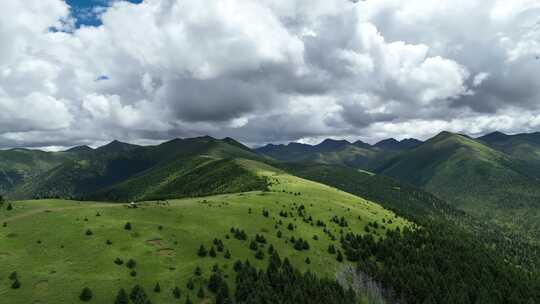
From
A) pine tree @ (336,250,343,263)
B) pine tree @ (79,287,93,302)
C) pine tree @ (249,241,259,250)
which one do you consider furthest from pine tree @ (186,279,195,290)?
pine tree @ (336,250,343,263)

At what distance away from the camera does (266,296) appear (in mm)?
88562

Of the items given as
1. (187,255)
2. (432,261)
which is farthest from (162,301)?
(432,261)

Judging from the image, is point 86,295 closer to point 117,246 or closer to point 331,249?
point 117,246

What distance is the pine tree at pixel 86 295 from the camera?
73.2 metres

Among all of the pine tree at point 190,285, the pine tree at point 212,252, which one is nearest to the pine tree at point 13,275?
the pine tree at point 190,285

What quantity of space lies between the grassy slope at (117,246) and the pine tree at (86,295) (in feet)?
4.22

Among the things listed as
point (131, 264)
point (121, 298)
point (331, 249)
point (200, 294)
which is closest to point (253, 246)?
point (331, 249)

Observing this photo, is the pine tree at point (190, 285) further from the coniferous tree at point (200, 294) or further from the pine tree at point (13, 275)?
the pine tree at point (13, 275)

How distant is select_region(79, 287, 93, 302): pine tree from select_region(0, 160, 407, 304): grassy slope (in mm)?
1286

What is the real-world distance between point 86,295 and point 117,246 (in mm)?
23260

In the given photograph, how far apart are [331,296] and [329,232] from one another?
56.3 m

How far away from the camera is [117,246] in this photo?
316 feet

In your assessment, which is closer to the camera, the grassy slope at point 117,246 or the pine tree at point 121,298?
the pine tree at point 121,298

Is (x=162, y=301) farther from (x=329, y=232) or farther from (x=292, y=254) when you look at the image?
(x=329, y=232)
